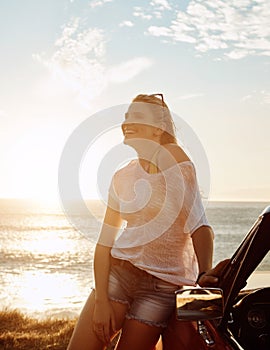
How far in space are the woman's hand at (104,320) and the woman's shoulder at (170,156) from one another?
723mm

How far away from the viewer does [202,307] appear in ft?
7.32

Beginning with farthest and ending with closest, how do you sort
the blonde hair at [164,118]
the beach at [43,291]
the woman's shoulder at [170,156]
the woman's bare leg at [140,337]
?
the beach at [43,291] < the blonde hair at [164,118] < the woman's shoulder at [170,156] < the woman's bare leg at [140,337]

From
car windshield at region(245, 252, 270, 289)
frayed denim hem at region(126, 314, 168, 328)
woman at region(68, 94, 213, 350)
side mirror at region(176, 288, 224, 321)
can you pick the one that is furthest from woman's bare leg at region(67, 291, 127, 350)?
side mirror at region(176, 288, 224, 321)

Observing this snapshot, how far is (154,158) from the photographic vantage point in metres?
3.13

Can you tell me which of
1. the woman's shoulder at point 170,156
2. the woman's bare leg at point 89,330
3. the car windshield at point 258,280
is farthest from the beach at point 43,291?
the woman's bare leg at point 89,330

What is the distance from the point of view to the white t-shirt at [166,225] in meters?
2.98

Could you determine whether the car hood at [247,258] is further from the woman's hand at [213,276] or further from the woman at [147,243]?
the woman at [147,243]

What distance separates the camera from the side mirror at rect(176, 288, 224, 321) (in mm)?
2229

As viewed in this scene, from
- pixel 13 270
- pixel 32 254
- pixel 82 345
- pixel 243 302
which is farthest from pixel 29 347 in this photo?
pixel 32 254

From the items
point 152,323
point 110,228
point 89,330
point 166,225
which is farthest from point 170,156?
point 89,330

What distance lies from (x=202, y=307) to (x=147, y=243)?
0.85m

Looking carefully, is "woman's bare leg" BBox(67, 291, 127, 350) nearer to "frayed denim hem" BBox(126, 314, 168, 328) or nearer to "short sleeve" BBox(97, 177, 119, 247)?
"frayed denim hem" BBox(126, 314, 168, 328)

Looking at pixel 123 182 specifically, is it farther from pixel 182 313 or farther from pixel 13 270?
pixel 13 270

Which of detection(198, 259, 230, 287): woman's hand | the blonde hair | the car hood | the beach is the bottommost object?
the beach
